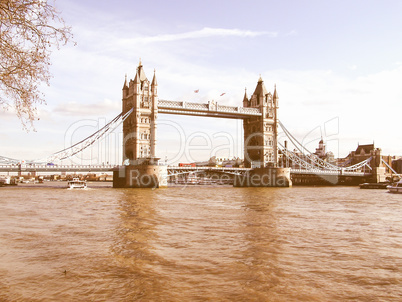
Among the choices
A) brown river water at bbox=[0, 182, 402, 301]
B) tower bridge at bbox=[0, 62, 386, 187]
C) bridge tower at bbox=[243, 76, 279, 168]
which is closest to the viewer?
brown river water at bbox=[0, 182, 402, 301]

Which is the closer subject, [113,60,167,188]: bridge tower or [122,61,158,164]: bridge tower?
[113,60,167,188]: bridge tower

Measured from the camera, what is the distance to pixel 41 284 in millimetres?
8547

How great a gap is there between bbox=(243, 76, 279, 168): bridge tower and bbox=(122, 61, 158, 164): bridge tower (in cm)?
2322

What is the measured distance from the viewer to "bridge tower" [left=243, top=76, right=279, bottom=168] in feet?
249

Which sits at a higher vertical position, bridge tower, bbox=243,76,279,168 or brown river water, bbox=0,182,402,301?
bridge tower, bbox=243,76,279,168

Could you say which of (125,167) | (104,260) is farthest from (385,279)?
(125,167)

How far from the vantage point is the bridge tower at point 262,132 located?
7581 cm

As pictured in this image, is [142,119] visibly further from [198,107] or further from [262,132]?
[262,132]

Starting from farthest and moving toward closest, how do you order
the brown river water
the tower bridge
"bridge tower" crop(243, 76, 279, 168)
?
"bridge tower" crop(243, 76, 279, 168) → the tower bridge → the brown river water

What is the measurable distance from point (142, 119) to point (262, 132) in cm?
2644

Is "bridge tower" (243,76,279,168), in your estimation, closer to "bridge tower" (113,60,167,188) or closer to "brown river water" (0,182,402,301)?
"bridge tower" (113,60,167,188)

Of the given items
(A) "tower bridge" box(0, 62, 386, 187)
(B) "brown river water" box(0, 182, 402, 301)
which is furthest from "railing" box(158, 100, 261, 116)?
(B) "brown river water" box(0, 182, 402, 301)

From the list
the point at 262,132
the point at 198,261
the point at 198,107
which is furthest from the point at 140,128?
the point at 198,261

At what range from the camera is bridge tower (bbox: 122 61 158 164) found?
2406 inches
